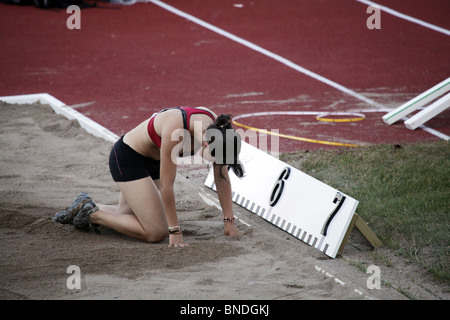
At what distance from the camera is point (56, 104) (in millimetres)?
8062

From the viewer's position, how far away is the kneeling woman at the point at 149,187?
171 inches

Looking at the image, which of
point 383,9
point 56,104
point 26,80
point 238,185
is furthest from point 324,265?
point 383,9

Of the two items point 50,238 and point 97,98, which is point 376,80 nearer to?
point 97,98

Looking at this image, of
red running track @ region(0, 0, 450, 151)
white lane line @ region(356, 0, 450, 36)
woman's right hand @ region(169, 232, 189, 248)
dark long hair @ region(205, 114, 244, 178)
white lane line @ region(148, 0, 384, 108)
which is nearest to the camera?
dark long hair @ region(205, 114, 244, 178)

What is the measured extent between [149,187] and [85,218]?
1.72 ft

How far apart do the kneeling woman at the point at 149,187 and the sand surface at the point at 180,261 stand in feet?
0.32

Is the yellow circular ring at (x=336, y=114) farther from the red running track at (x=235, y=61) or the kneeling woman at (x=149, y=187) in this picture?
the kneeling woman at (x=149, y=187)

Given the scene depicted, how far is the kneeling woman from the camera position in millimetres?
4348

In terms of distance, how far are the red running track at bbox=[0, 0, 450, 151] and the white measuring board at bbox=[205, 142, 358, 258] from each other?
52.0 inches
